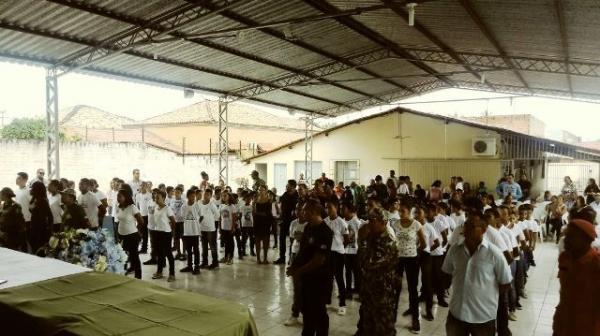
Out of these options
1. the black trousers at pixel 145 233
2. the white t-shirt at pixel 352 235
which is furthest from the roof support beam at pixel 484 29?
the black trousers at pixel 145 233

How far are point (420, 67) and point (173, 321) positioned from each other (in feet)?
48.2

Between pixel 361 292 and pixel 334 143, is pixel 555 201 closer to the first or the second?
pixel 361 292

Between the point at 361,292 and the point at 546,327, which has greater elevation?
the point at 361,292

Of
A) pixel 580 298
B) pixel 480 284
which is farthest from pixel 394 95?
pixel 580 298

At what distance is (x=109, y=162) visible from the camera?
1820 cm

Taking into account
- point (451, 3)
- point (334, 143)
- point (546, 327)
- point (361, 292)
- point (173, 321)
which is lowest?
point (546, 327)

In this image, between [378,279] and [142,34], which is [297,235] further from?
[142,34]

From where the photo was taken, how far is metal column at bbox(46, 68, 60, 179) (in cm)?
1020

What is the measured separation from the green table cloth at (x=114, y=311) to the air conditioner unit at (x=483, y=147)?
16064mm

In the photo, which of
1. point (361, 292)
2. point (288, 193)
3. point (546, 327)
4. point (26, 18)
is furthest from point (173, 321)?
point (26, 18)

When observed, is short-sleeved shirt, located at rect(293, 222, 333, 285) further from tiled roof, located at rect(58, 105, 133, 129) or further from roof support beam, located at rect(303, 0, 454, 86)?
tiled roof, located at rect(58, 105, 133, 129)

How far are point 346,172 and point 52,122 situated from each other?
12840 millimetres

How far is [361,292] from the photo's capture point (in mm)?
4570

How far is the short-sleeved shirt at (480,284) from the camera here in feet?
11.5
